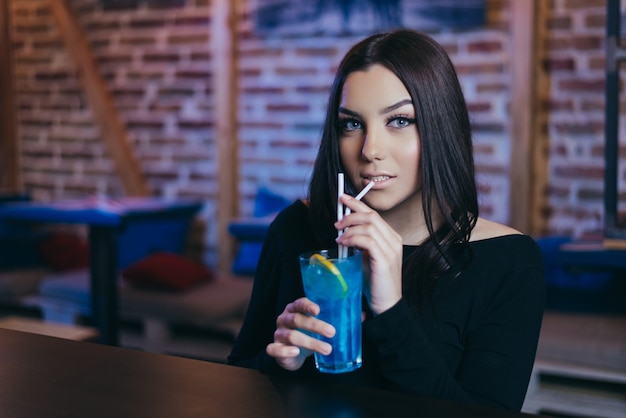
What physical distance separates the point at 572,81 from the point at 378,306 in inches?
102

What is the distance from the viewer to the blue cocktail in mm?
1064

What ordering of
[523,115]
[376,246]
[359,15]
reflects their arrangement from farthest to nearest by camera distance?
[359,15] → [523,115] → [376,246]

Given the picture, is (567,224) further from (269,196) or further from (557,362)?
(269,196)

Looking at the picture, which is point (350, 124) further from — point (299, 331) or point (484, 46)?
point (484, 46)

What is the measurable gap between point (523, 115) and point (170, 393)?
2.76m

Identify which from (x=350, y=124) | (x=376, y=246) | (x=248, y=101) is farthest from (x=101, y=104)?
(x=376, y=246)

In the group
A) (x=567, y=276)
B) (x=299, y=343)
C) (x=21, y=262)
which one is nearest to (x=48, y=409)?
(x=299, y=343)

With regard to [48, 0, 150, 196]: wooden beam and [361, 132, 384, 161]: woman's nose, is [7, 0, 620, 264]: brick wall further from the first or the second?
[361, 132, 384, 161]: woman's nose

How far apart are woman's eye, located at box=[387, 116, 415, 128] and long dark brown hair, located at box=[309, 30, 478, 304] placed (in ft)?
0.05

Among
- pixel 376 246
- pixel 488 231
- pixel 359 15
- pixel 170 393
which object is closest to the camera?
pixel 170 393

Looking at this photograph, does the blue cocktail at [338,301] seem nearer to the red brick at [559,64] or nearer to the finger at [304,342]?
the finger at [304,342]

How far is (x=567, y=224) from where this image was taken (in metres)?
3.48

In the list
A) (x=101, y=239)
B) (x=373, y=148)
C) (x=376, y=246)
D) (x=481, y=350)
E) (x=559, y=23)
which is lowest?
(x=101, y=239)

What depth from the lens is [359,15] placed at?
3.80m
